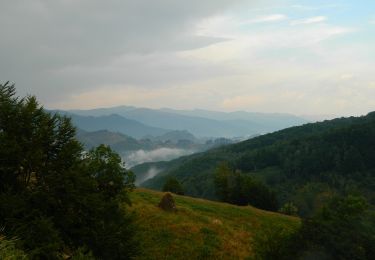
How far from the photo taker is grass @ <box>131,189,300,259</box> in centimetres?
3612

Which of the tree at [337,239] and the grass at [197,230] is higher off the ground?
the tree at [337,239]

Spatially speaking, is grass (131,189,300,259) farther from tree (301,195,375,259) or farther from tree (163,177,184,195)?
tree (163,177,184,195)

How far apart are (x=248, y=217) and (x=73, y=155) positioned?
33.3 metres

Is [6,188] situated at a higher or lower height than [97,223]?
higher

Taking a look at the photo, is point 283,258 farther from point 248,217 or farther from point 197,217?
point 248,217

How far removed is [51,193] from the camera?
21.8 metres

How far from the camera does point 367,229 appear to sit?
30797mm

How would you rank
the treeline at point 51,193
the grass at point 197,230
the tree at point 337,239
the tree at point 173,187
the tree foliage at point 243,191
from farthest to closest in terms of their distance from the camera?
1. the tree foliage at point 243,191
2. the tree at point 173,187
3. the grass at point 197,230
4. the tree at point 337,239
5. the treeline at point 51,193

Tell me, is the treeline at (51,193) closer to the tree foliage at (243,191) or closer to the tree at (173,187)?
the tree at (173,187)

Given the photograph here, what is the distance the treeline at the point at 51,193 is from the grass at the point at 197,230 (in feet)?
18.2

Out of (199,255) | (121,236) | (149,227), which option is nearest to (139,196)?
(149,227)

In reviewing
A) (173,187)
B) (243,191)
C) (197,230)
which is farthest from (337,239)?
(173,187)

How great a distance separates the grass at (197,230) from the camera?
3612cm

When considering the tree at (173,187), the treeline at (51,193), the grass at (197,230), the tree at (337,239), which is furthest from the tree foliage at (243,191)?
the treeline at (51,193)
